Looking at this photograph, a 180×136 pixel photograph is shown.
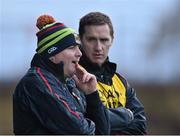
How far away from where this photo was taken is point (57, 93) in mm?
5035

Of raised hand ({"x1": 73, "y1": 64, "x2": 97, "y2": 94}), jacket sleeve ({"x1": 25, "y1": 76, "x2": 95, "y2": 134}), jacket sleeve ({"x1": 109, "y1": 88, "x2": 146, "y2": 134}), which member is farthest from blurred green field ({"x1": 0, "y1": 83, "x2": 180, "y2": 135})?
jacket sleeve ({"x1": 25, "y1": 76, "x2": 95, "y2": 134})

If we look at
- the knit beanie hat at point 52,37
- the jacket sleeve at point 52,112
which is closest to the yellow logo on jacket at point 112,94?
the knit beanie hat at point 52,37

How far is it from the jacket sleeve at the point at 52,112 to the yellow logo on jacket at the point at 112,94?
2.48 ft

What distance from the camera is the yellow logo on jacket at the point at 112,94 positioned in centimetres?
575

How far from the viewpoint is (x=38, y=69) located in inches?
202

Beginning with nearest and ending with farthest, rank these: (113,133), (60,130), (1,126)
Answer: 1. (60,130)
2. (113,133)
3. (1,126)

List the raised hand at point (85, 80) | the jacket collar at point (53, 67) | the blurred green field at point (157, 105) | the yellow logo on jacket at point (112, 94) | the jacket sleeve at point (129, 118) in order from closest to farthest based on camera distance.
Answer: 1. the jacket collar at point (53, 67)
2. the raised hand at point (85, 80)
3. the jacket sleeve at point (129, 118)
4. the yellow logo on jacket at point (112, 94)
5. the blurred green field at point (157, 105)

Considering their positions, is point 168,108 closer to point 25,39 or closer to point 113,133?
point 25,39

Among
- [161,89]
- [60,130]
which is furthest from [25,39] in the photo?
[60,130]

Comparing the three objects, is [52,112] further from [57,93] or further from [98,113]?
[98,113]

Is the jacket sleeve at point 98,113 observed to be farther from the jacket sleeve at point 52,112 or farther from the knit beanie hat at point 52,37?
the knit beanie hat at point 52,37

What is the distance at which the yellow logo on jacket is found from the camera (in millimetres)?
5754

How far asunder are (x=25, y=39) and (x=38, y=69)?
8997mm

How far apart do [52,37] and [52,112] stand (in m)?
0.56
